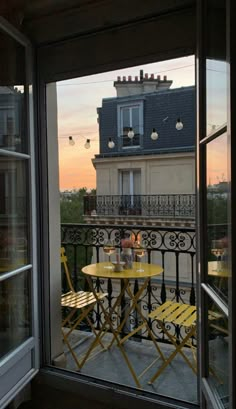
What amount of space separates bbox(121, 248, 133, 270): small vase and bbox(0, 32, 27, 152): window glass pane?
4.74ft

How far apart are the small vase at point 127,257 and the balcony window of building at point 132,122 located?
294cm

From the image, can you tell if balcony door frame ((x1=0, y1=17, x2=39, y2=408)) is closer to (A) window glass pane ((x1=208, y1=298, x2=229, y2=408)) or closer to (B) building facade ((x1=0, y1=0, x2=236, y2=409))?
(B) building facade ((x1=0, y1=0, x2=236, y2=409))

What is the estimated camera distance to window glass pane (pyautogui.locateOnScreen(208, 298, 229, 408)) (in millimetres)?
1118

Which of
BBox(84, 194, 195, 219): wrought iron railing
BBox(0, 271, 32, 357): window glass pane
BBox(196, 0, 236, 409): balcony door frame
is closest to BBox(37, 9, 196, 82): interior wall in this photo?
BBox(196, 0, 236, 409): balcony door frame

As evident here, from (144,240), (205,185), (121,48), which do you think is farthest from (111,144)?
(205,185)

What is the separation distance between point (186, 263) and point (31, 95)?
3.49 metres

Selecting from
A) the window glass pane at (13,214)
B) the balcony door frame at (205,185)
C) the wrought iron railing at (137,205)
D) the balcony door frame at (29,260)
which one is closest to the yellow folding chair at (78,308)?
Result: the balcony door frame at (29,260)

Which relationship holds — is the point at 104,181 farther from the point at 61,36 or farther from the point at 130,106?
the point at 61,36

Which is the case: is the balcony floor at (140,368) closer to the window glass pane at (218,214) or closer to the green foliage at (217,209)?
the window glass pane at (218,214)

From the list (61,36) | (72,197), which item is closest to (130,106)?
(72,197)

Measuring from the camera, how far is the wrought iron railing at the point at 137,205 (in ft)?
17.9

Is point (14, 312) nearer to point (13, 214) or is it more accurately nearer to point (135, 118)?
point (13, 214)

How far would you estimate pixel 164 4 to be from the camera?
1713 mm

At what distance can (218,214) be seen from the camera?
1233mm
